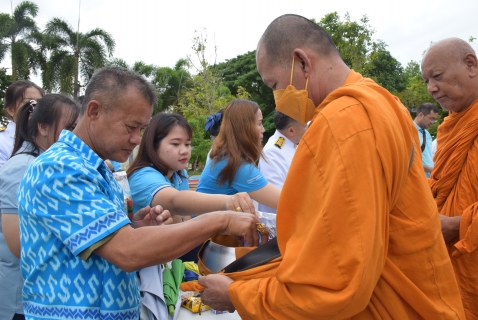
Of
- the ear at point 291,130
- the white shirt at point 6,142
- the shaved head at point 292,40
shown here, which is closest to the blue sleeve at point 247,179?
the ear at point 291,130

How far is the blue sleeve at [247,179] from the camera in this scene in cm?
297

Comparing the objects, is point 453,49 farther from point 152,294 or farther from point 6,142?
point 6,142

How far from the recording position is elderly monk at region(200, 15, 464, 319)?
1197 mm

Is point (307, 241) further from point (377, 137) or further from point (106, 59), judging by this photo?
point (106, 59)

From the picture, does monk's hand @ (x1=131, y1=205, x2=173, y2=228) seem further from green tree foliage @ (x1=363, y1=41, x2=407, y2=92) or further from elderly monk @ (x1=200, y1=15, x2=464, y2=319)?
green tree foliage @ (x1=363, y1=41, x2=407, y2=92)

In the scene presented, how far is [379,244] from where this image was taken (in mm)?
1211

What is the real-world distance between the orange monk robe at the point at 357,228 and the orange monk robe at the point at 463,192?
108cm

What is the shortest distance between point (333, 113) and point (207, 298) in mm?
927


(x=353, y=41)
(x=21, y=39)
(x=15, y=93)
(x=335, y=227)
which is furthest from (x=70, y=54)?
(x=335, y=227)

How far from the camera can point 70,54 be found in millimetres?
24406

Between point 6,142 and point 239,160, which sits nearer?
point 239,160

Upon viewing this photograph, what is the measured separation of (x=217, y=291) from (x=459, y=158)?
1.89 m

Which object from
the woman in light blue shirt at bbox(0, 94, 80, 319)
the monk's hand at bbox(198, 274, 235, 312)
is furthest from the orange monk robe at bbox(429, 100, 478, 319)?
the woman in light blue shirt at bbox(0, 94, 80, 319)

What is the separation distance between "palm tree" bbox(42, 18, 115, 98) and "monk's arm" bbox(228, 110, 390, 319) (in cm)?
2461
